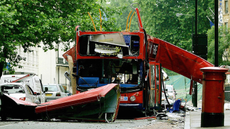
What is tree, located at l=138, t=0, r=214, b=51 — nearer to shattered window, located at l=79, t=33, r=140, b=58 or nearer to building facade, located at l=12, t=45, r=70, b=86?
building facade, located at l=12, t=45, r=70, b=86

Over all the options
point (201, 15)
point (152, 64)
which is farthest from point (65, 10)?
point (201, 15)

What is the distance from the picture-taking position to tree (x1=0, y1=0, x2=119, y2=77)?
75.7ft

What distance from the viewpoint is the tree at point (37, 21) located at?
23.1 meters

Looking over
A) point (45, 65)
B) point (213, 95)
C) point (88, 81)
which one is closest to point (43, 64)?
point (45, 65)

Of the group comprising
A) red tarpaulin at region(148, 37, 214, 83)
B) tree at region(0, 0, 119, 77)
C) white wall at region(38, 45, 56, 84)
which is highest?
tree at region(0, 0, 119, 77)

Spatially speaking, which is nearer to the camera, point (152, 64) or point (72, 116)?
point (72, 116)

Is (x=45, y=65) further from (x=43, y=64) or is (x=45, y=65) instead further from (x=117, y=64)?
(x=117, y=64)

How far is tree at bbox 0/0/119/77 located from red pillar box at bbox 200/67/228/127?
1292cm

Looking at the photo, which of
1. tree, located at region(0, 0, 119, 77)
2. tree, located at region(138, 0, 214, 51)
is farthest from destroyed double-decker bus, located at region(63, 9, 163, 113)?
tree, located at region(138, 0, 214, 51)

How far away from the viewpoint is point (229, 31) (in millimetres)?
43469

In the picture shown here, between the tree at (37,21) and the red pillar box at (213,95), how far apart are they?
42.4ft

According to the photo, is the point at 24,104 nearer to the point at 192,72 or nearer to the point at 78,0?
the point at 192,72

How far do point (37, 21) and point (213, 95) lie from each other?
14.8 meters

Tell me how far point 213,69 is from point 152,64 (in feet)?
19.9
